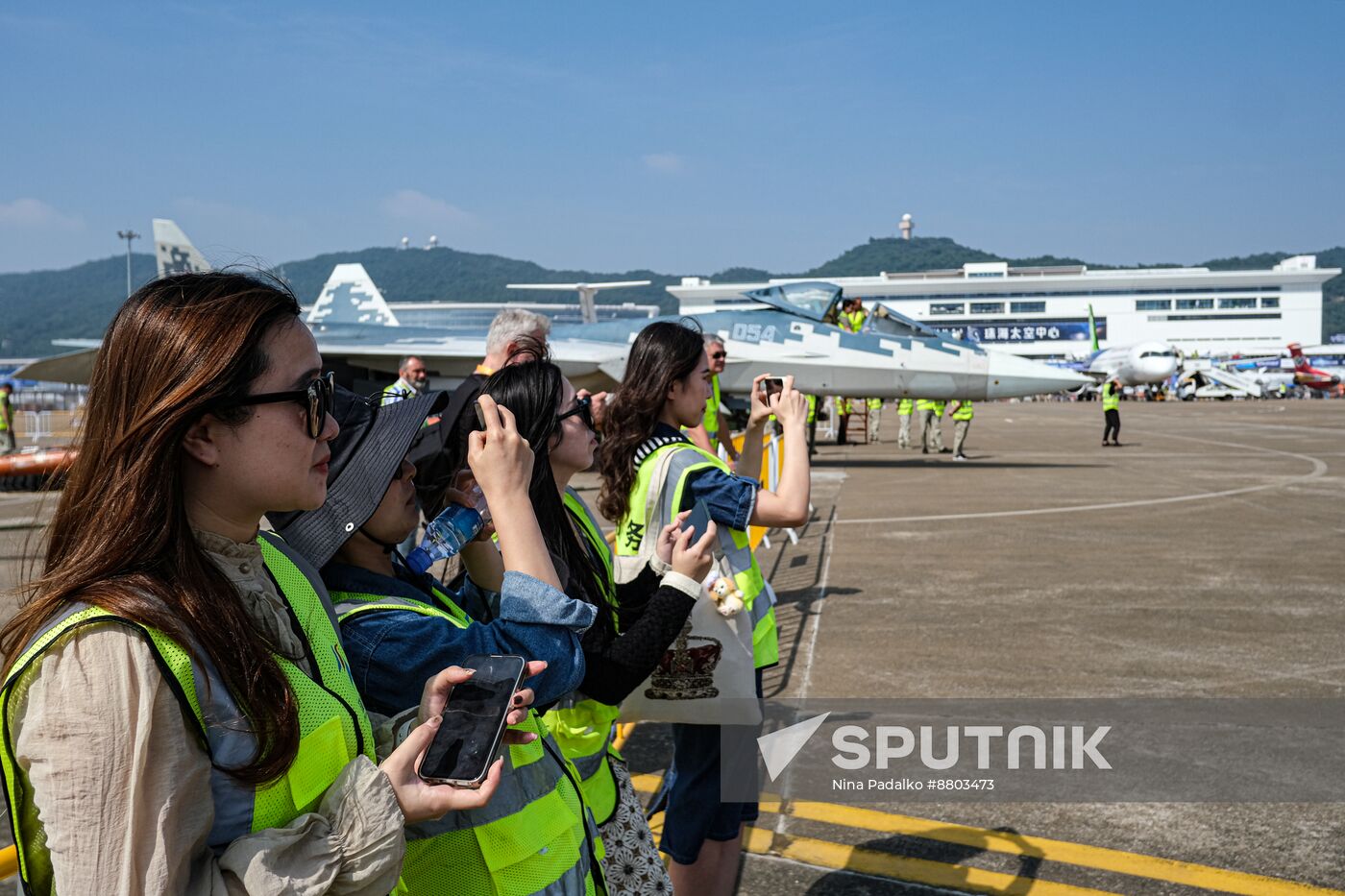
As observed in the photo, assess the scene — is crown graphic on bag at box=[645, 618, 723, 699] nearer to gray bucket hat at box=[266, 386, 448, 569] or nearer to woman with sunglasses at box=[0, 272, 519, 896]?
gray bucket hat at box=[266, 386, 448, 569]

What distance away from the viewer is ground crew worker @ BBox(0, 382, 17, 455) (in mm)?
23156

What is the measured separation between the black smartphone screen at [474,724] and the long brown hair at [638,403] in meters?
1.85

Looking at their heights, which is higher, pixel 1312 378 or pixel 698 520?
pixel 698 520

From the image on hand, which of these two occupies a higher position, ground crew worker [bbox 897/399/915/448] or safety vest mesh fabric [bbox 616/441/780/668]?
safety vest mesh fabric [bbox 616/441/780/668]

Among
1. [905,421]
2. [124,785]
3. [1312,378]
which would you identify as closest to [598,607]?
[124,785]

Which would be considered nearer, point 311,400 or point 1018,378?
point 311,400

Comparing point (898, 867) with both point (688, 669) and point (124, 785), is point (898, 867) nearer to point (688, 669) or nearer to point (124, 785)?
point (688, 669)

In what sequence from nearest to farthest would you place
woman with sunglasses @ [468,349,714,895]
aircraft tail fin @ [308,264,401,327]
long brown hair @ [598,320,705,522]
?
woman with sunglasses @ [468,349,714,895] → long brown hair @ [598,320,705,522] → aircraft tail fin @ [308,264,401,327]

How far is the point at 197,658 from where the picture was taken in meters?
1.29

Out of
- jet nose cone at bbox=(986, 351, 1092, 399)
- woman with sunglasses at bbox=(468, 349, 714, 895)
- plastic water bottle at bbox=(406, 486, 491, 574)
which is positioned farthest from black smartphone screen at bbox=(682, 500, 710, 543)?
jet nose cone at bbox=(986, 351, 1092, 399)

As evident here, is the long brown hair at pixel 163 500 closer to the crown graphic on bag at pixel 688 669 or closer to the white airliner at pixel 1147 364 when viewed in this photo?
the crown graphic on bag at pixel 688 669

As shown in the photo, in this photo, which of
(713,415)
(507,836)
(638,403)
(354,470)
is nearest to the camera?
(507,836)

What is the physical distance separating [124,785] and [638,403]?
2.41m

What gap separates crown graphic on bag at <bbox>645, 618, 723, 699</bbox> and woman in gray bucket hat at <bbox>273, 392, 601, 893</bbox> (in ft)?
Result: 3.13
